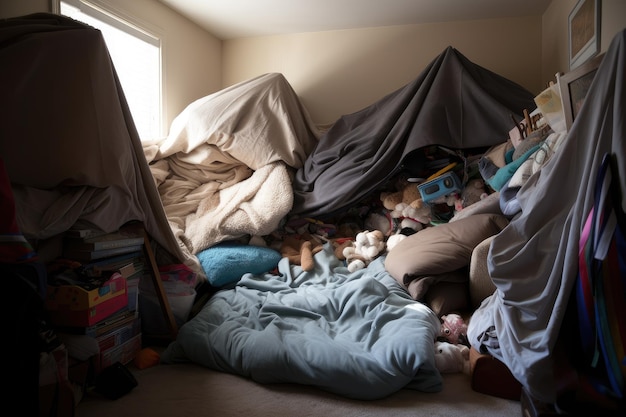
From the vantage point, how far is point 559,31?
209cm

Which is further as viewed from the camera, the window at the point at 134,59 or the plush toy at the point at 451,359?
the window at the point at 134,59

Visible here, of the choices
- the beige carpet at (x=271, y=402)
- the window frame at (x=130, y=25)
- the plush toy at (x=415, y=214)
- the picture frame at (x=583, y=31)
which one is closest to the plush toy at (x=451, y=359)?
the beige carpet at (x=271, y=402)

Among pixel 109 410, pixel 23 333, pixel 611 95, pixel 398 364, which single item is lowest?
pixel 109 410

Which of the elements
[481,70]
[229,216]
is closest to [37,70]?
[229,216]

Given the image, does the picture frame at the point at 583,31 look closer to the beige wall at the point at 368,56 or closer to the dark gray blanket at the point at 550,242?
the beige wall at the point at 368,56

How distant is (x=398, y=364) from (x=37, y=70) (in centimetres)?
165

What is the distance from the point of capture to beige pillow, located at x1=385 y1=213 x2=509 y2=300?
1.49 metres

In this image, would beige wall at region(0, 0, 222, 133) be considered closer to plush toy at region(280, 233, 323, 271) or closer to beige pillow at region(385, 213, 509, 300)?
plush toy at region(280, 233, 323, 271)

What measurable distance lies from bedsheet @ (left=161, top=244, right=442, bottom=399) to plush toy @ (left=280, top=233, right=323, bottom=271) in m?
0.13

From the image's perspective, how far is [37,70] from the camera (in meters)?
1.28

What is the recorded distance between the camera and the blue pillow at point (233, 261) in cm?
184

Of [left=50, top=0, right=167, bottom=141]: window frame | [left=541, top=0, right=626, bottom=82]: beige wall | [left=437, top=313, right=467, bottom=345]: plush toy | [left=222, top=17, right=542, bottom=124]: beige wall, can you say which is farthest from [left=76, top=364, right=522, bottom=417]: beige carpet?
[left=222, top=17, right=542, bottom=124]: beige wall

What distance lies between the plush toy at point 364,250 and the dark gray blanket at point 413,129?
238 mm

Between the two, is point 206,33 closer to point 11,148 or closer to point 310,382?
point 11,148
